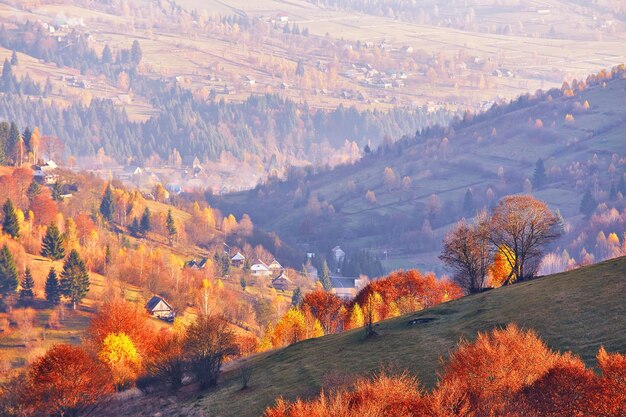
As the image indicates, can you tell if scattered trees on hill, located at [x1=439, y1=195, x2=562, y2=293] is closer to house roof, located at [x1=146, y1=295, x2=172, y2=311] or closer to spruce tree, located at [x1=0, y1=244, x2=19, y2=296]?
house roof, located at [x1=146, y1=295, x2=172, y2=311]

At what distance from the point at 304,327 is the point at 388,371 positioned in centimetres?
5937

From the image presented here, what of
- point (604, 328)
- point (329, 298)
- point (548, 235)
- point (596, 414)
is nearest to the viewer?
point (596, 414)

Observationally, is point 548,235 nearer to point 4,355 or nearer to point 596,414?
point 596,414

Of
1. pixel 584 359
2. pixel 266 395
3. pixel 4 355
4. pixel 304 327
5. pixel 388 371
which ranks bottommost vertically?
pixel 4 355

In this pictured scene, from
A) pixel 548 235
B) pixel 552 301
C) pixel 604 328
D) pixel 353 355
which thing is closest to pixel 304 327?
pixel 548 235

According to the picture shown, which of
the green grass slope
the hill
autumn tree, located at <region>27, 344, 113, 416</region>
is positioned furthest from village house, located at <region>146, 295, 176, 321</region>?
the green grass slope

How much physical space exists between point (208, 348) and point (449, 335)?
93.7ft

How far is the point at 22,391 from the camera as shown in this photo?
102 meters

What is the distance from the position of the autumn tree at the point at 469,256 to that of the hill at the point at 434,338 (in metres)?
11.7

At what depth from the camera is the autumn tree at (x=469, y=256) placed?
360 ft

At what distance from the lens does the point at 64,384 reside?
102 m

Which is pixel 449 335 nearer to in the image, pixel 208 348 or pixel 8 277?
pixel 208 348

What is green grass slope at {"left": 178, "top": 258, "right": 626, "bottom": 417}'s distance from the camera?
75000 millimetres

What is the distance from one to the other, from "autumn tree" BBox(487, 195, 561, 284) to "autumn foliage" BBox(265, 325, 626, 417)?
4164cm
